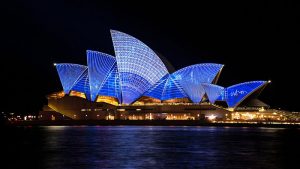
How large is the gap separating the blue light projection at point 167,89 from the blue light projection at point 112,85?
17.6 ft

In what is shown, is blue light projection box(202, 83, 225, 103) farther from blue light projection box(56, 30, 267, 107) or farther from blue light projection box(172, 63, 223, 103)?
blue light projection box(172, 63, 223, 103)

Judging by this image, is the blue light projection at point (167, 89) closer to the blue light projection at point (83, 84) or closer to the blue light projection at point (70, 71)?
the blue light projection at point (83, 84)

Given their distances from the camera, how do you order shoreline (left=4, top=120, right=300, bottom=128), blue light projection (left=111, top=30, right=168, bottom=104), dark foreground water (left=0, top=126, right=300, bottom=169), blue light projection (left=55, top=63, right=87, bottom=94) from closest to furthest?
dark foreground water (left=0, top=126, right=300, bottom=169) < blue light projection (left=111, top=30, right=168, bottom=104) < shoreline (left=4, top=120, right=300, bottom=128) < blue light projection (left=55, top=63, right=87, bottom=94)

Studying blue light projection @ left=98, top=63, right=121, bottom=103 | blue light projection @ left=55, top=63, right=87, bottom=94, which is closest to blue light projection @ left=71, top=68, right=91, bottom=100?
blue light projection @ left=55, top=63, right=87, bottom=94

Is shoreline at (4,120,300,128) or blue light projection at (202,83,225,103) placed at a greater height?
blue light projection at (202,83,225,103)

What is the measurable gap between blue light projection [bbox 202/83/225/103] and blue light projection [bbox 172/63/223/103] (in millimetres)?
849

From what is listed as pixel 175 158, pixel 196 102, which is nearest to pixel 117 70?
pixel 196 102

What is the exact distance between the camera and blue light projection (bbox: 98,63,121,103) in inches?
3189

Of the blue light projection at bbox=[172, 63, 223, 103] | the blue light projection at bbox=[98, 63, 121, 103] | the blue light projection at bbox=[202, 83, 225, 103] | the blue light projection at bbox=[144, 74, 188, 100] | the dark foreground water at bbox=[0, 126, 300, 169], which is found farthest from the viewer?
the blue light projection at bbox=[144, 74, 188, 100]

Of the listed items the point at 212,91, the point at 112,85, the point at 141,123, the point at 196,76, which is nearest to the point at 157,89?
the point at 141,123

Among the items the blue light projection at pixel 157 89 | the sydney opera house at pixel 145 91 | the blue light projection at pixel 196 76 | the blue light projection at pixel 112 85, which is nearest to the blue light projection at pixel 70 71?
the sydney opera house at pixel 145 91

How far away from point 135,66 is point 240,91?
1989cm

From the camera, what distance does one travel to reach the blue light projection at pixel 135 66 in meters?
76.3

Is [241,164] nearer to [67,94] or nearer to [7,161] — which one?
[7,161]
